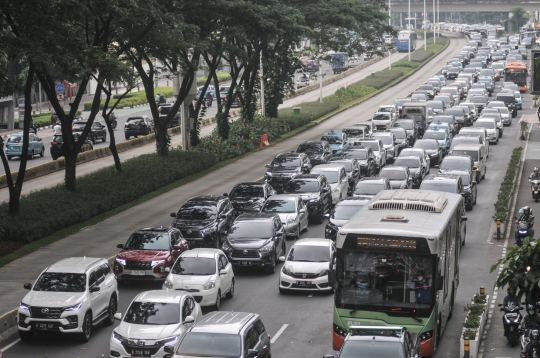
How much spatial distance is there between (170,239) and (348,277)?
9945mm

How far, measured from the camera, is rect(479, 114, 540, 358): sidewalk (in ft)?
72.4

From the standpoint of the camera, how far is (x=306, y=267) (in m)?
27.4

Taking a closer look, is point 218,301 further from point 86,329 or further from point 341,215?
point 341,215

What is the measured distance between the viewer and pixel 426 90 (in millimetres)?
86000

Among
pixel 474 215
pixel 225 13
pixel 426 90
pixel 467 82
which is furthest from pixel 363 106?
pixel 474 215

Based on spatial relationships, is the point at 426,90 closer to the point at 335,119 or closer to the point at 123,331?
the point at 335,119

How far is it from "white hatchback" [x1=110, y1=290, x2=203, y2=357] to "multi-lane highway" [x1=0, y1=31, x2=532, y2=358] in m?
1.40

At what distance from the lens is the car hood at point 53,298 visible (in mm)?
22516

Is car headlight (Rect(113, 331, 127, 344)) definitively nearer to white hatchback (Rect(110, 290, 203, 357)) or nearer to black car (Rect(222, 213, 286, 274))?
white hatchback (Rect(110, 290, 203, 357))

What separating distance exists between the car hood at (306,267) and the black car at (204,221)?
5449 mm

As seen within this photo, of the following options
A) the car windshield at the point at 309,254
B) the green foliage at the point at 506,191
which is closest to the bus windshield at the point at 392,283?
the car windshield at the point at 309,254

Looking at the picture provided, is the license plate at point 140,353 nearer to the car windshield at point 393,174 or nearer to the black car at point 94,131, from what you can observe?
the car windshield at point 393,174

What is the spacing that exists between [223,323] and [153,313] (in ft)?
9.87

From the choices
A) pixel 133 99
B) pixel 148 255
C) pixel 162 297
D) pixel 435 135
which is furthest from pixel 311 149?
pixel 133 99
